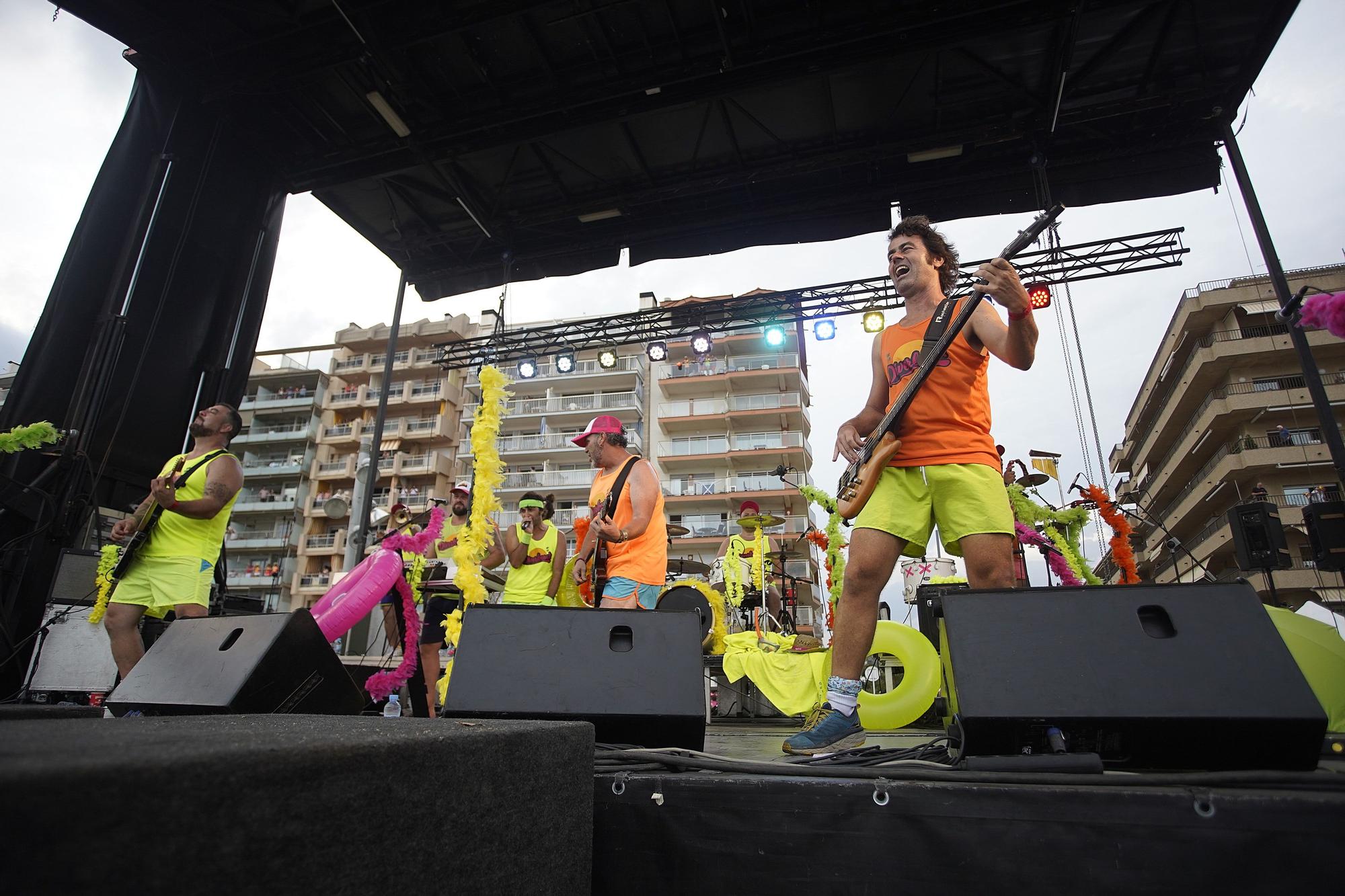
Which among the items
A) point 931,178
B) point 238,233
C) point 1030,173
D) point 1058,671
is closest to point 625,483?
point 1058,671

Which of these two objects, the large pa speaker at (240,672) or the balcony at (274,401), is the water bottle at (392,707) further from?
the balcony at (274,401)

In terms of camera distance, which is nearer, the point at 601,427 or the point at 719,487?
the point at 601,427

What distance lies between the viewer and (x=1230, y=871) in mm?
955

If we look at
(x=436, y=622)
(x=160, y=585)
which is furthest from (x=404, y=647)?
(x=160, y=585)

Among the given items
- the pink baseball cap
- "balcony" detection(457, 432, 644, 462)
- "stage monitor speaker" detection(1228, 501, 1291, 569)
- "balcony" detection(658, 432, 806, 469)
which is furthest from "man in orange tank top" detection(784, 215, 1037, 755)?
"balcony" detection(457, 432, 644, 462)

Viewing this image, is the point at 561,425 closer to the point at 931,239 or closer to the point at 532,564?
the point at 532,564

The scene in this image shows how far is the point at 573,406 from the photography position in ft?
132

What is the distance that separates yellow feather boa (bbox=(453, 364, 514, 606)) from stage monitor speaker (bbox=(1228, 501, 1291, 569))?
837 cm

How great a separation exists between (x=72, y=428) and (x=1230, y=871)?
6.08 meters

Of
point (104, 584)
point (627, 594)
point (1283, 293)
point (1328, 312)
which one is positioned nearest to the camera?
point (1328, 312)

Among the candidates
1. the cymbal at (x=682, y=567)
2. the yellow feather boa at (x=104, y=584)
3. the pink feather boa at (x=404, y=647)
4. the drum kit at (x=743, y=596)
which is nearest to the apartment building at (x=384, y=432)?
the cymbal at (x=682, y=567)

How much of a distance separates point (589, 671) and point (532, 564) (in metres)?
3.86

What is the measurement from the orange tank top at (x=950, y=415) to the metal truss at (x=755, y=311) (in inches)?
236

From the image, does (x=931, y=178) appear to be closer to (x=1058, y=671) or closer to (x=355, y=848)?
(x=1058, y=671)
